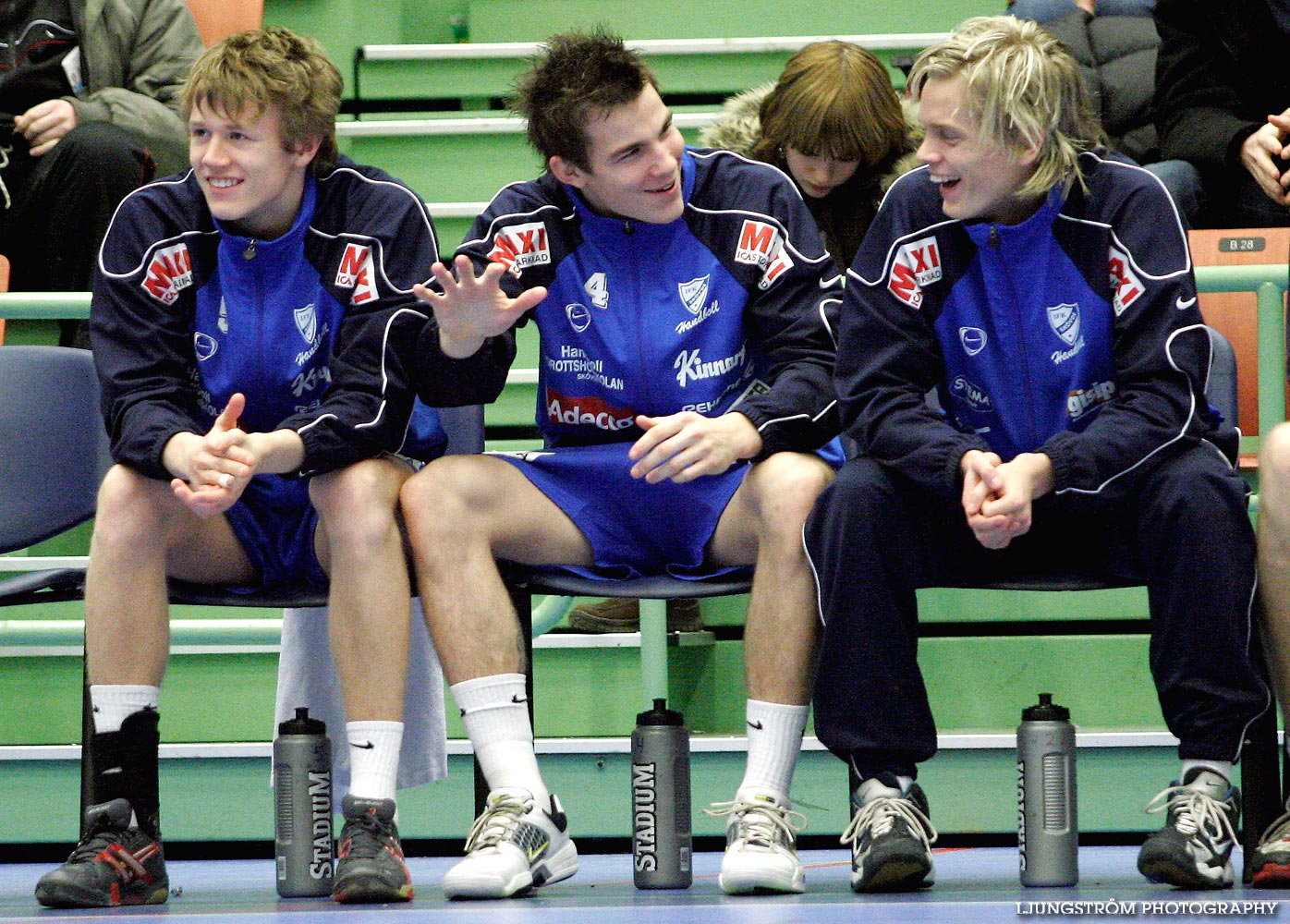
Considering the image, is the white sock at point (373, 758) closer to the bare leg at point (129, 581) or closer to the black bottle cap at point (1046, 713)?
the bare leg at point (129, 581)

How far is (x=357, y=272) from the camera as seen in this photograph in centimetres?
243

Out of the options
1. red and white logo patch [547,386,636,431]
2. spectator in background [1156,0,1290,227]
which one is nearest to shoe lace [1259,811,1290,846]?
red and white logo patch [547,386,636,431]

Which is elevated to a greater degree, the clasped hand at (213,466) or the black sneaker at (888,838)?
the clasped hand at (213,466)

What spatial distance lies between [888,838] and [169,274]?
1.31m

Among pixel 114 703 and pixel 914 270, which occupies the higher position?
pixel 914 270

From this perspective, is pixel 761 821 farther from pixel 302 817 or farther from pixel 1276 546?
pixel 1276 546

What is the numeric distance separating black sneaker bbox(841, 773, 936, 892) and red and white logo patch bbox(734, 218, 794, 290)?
75 cm

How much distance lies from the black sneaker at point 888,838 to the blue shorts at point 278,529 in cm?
83

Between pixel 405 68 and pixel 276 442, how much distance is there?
240 cm

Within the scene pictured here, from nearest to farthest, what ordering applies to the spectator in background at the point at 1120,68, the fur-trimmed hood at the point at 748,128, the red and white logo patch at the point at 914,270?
1. the red and white logo patch at the point at 914,270
2. the fur-trimmed hood at the point at 748,128
3. the spectator in background at the point at 1120,68

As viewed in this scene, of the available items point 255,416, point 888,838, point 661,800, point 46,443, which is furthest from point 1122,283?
point 46,443

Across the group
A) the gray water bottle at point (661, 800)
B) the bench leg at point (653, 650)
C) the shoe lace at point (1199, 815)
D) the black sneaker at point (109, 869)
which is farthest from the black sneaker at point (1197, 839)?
the black sneaker at point (109, 869)

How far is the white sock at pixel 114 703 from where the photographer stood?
2229 mm

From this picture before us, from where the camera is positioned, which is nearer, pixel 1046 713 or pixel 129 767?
pixel 1046 713
